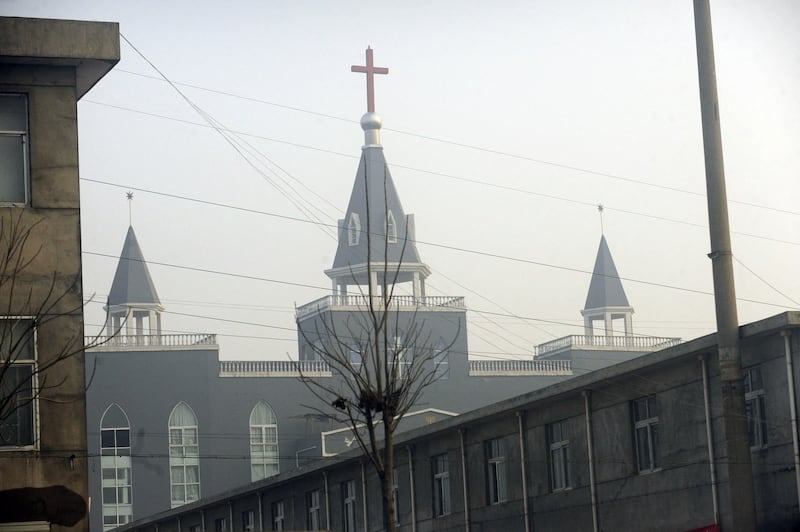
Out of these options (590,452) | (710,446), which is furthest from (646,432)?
(710,446)

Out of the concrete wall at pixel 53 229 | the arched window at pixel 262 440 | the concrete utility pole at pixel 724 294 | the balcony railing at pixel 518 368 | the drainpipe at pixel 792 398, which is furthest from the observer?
the balcony railing at pixel 518 368

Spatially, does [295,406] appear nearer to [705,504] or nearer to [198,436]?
[198,436]

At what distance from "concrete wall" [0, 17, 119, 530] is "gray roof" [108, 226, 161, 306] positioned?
69466 mm

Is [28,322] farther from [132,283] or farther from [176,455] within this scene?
[132,283]

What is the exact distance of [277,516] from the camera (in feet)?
144

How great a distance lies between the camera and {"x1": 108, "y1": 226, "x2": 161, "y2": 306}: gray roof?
88562 mm

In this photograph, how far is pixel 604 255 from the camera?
98688 mm

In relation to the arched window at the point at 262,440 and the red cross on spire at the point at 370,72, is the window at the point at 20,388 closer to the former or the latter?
the arched window at the point at 262,440

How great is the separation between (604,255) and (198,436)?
35.1m

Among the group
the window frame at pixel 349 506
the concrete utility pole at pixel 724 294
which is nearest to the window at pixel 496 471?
the window frame at pixel 349 506

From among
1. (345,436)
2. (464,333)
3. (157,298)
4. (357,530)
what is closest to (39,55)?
(357,530)

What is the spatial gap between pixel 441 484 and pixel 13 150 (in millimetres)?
17900

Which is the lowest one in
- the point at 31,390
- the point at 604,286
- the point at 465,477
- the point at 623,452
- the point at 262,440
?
the point at 465,477

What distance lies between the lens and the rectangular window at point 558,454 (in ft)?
96.0
